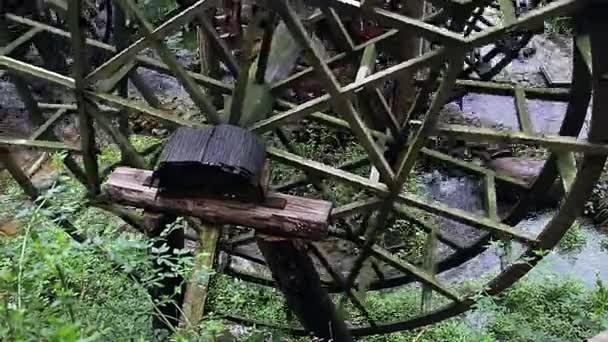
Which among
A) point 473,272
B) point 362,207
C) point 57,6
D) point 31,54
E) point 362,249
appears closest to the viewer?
point 362,207

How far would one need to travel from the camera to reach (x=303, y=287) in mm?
4473

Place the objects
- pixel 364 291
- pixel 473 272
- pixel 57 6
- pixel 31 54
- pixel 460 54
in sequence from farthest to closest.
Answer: pixel 31 54
pixel 473 272
pixel 364 291
pixel 57 6
pixel 460 54

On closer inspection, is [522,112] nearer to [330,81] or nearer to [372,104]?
[372,104]

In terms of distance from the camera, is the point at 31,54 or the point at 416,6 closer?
the point at 416,6

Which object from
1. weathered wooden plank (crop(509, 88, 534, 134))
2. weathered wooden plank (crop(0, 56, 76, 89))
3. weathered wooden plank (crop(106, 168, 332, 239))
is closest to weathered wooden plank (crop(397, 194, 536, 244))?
weathered wooden plank (crop(509, 88, 534, 134))

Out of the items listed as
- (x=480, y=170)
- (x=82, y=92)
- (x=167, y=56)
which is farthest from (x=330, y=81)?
(x=480, y=170)

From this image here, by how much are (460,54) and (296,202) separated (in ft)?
3.64

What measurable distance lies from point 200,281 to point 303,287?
1636 millimetres

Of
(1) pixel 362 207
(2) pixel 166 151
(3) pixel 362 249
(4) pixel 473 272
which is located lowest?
(4) pixel 473 272

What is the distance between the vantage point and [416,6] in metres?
4.73

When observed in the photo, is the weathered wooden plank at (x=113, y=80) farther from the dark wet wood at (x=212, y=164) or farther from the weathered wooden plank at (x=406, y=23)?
the weathered wooden plank at (x=406, y=23)

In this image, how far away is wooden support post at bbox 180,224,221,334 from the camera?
9.55 feet

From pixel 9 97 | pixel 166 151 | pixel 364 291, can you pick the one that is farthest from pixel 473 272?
pixel 9 97

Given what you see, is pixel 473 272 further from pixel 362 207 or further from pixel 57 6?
pixel 57 6
